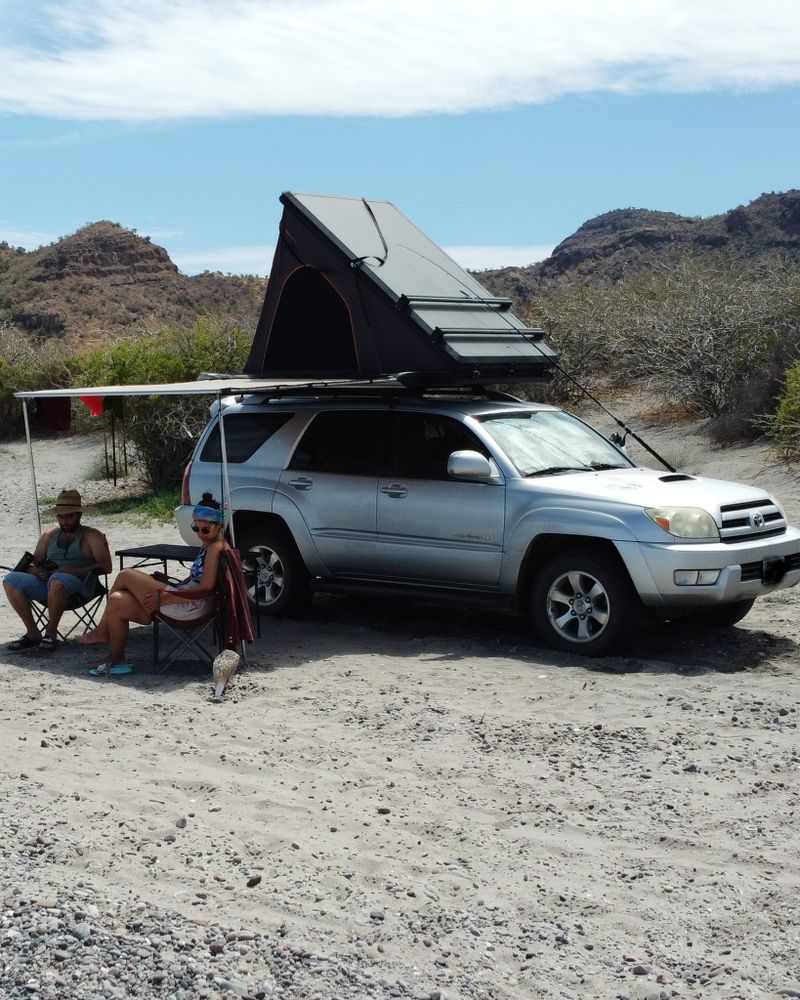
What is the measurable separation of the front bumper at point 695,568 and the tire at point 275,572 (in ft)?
8.86

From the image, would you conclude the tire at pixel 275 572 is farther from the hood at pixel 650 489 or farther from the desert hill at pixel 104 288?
the desert hill at pixel 104 288

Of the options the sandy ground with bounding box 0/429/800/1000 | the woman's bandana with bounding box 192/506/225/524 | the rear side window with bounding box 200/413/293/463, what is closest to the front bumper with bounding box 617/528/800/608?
the sandy ground with bounding box 0/429/800/1000

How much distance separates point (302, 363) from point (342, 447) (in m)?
0.89

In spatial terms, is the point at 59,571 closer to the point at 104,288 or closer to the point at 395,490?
the point at 395,490

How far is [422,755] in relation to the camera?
6555 millimetres

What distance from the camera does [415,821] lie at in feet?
18.4

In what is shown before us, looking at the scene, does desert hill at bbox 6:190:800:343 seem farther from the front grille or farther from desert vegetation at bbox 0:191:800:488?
the front grille

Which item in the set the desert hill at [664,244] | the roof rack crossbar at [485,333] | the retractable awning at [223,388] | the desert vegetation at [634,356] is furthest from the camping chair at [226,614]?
the desert hill at [664,244]

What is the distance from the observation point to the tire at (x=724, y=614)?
9.09 metres

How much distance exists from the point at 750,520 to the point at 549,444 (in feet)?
5.19

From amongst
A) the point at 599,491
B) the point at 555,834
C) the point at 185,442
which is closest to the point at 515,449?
the point at 599,491

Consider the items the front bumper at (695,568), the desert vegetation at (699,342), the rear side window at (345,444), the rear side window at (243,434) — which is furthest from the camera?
the desert vegetation at (699,342)

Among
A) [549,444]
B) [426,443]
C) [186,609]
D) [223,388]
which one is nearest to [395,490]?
[426,443]

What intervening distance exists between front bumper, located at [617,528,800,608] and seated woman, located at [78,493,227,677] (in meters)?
2.60
